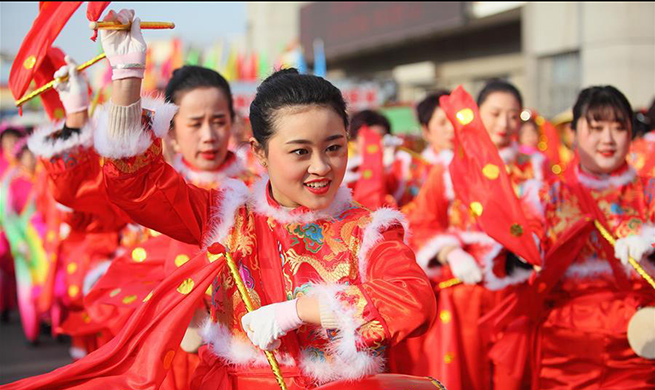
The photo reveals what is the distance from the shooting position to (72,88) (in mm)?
2920

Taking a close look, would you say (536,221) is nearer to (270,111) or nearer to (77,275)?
(270,111)

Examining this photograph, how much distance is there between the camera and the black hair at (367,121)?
269 inches

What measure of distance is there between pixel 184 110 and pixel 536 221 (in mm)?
1672

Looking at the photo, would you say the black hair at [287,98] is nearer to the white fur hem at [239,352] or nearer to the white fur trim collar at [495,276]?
the white fur hem at [239,352]

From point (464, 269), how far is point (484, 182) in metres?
0.52

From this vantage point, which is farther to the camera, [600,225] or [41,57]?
[600,225]

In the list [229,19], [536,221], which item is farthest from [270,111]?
[229,19]

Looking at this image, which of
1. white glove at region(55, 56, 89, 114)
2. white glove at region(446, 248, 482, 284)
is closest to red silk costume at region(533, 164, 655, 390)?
white glove at region(446, 248, 482, 284)

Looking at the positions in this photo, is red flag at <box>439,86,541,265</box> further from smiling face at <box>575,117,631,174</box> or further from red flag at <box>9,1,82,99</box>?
red flag at <box>9,1,82,99</box>

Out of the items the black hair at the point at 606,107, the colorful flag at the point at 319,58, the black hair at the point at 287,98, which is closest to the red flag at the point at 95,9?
the black hair at the point at 287,98

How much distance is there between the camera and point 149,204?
2.35 m

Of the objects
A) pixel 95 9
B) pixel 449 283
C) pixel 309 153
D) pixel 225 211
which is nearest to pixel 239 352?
pixel 225 211

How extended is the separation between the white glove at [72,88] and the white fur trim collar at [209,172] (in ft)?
2.75

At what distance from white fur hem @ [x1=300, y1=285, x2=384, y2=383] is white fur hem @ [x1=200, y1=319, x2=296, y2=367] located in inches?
2.8
